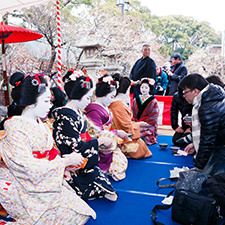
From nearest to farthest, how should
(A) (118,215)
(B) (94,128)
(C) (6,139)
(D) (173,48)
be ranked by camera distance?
(C) (6,139), (A) (118,215), (B) (94,128), (D) (173,48)

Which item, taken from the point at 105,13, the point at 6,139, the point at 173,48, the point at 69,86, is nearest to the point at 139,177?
the point at 69,86

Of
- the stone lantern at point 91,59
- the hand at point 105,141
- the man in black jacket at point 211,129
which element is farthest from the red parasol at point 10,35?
the man in black jacket at point 211,129

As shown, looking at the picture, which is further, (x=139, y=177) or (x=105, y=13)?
(x=105, y=13)

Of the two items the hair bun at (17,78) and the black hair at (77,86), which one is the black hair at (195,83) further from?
the hair bun at (17,78)

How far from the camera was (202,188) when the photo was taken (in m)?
2.24

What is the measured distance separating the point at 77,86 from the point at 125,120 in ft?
4.87

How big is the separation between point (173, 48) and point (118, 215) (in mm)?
16939


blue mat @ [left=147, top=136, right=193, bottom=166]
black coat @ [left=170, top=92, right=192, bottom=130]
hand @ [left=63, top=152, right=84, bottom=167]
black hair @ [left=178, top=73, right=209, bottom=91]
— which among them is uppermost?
black hair @ [left=178, top=73, right=209, bottom=91]

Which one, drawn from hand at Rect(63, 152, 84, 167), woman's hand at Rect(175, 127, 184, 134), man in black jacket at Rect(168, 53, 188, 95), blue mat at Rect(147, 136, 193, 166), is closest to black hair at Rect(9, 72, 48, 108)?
hand at Rect(63, 152, 84, 167)

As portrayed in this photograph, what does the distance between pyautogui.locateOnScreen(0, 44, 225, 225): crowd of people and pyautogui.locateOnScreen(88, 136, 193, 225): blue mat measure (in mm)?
122

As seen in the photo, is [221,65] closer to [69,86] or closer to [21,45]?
[21,45]

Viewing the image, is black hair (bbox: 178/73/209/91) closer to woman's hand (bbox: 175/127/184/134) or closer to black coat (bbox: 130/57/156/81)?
woman's hand (bbox: 175/127/184/134)

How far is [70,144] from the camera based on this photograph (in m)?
2.28

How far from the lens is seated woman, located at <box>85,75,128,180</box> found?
2971mm
